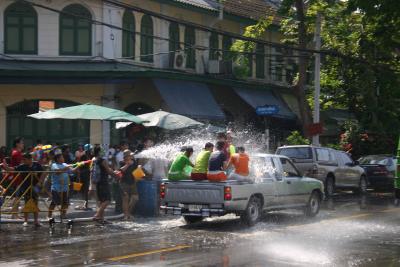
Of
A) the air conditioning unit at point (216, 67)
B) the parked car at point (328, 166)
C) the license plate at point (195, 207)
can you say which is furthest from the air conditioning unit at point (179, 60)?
the license plate at point (195, 207)

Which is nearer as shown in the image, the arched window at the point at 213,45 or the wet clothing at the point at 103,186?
the wet clothing at the point at 103,186

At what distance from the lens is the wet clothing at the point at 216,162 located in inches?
599

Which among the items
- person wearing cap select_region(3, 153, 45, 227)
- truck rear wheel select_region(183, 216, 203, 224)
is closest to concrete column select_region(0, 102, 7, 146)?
person wearing cap select_region(3, 153, 45, 227)

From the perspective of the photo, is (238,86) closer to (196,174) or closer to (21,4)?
(21,4)

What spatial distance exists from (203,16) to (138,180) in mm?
15677

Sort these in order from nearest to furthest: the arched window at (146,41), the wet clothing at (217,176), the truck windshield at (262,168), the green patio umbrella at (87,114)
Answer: the wet clothing at (217,176)
the truck windshield at (262,168)
the green patio umbrella at (87,114)
the arched window at (146,41)

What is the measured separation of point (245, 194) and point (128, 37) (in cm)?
1454

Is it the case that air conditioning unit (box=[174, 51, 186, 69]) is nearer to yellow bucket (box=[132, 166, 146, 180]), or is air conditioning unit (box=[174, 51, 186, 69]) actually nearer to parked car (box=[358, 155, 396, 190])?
parked car (box=[358, 155, 396, 190])

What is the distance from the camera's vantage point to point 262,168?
53.6 feet

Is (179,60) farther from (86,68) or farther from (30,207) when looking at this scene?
(30,207)

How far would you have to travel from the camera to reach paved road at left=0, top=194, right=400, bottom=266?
10.9 metres

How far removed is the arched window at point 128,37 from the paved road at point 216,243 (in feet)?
40.5

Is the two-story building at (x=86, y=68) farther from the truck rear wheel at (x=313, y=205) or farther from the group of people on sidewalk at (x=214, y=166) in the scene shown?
the group of people on sidewalk at (x=214, y=166)

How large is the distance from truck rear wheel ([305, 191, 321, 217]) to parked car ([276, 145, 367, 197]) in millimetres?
5290
